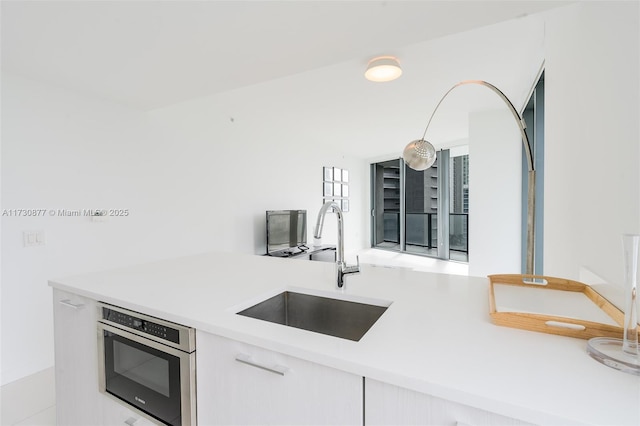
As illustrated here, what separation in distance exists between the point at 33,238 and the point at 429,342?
111 inches

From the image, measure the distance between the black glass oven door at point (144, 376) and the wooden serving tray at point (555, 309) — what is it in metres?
1.07

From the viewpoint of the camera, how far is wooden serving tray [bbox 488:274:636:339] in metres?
0.77

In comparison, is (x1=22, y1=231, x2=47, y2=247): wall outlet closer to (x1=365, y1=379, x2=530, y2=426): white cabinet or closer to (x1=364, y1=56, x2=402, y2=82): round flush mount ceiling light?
(x1=365, y1=379, x2=530, y2=426): white cabinet

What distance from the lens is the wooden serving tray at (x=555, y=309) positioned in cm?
77

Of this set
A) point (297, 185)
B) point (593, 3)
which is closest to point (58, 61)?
point (593, 3)

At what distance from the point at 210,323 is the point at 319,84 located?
277 cm

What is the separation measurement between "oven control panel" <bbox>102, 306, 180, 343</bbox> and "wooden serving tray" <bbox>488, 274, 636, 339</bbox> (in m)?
1.04

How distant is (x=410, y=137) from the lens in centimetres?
553

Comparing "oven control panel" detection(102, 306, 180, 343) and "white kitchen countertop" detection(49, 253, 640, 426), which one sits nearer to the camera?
"white kitchen countertop" detection(49, 253, 640, 426)

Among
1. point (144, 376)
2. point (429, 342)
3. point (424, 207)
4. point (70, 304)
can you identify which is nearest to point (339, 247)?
point (429, 342)

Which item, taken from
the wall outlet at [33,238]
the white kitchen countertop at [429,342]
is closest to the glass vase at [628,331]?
the white kitchen countertop at [429,342]

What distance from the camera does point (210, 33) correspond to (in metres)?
1.57

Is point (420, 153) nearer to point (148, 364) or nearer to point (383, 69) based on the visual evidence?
point (383, 69)

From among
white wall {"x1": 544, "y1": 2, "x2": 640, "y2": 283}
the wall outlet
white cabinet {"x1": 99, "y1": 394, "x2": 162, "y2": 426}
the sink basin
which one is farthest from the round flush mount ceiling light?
the wall outlet
